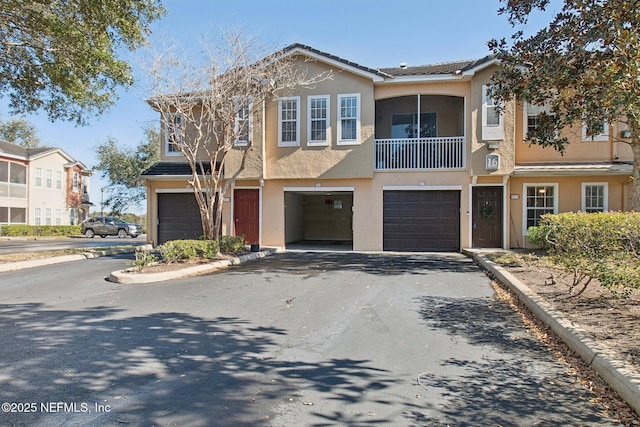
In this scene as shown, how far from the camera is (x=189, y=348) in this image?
5.15 metres

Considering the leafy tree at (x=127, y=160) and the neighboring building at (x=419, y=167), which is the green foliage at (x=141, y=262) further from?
the leafy tree at (x=127, y=160)

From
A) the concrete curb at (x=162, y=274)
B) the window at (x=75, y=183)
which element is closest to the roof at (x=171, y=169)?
the concrete curb at (x=162, y=274)

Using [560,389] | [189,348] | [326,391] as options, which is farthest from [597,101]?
[189,348]

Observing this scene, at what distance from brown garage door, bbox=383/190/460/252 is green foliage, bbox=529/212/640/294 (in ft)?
28.4

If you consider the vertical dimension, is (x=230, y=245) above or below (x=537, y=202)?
below

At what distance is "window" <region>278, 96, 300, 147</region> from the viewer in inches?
664

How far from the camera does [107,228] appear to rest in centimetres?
3316

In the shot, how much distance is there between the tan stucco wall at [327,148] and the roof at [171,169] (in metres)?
3.23

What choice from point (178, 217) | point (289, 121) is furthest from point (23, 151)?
point (289, 121)

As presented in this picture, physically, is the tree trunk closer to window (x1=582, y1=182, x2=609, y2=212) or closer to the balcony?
window (x1=582, y1=182, x2=609, y2=212)

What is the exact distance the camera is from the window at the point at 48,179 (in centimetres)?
3716

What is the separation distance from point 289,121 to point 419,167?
550cm

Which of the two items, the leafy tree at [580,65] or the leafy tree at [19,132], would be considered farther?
the leafy tree at [19,132]

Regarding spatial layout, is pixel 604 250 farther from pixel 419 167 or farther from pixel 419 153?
pixel 419 153
